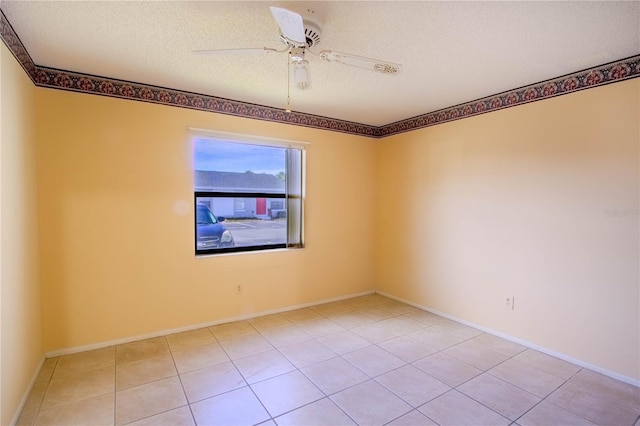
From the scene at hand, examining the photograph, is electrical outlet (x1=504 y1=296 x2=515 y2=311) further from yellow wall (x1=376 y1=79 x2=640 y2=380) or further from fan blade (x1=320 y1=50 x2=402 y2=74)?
fan blade (x1=320 y1=50 x2=402 y2=74)

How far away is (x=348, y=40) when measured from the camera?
2.12 meters

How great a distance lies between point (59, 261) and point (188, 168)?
1.34m

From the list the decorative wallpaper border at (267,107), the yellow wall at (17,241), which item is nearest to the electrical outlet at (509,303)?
the decorative wallpaper border at (267,107)

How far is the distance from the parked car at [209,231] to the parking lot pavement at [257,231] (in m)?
0.07

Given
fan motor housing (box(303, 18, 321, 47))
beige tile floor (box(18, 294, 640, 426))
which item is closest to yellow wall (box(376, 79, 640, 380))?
beige tile floor (box(18, 294, 640, 426))

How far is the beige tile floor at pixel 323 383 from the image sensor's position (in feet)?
6.62

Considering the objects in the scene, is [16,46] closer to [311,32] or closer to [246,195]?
[311,32]

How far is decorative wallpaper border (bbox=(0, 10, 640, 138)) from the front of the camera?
2.38m

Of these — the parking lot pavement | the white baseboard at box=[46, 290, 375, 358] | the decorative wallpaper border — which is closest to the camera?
the decorative wallpaper border

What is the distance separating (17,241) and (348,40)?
2537 mm

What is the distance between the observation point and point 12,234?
6.57 ft

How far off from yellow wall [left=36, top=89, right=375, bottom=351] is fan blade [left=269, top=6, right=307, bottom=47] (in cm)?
191

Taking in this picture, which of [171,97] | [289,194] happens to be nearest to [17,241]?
[171,97]

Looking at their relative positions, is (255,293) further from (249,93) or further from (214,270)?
(249,93)
